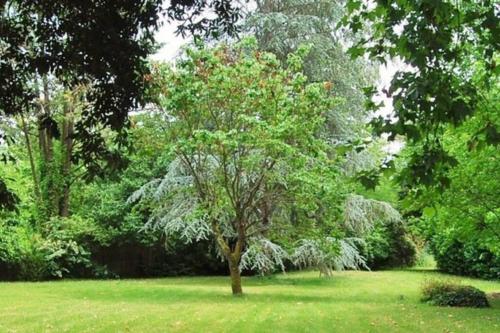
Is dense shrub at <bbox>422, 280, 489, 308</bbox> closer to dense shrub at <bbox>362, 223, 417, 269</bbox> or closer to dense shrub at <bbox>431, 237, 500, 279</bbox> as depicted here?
dense shrub at <bbox>431, 237, 500, 279</bbox>

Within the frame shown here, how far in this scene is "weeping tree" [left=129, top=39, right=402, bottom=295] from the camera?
13.6 meters

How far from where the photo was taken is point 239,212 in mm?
14523

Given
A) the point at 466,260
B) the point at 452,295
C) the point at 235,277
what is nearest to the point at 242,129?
the point at 235,277

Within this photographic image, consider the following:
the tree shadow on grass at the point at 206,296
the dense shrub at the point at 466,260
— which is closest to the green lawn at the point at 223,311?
the tree shadow on grass at the point at 206,296

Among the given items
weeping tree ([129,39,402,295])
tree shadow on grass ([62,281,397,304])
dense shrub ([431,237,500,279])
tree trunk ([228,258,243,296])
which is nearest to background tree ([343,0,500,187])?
weeping tree ([129,39,402,295])

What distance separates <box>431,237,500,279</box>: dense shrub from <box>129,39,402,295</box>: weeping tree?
9.74 m

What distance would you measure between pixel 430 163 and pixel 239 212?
10.7 metres

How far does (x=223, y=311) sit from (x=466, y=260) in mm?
16630

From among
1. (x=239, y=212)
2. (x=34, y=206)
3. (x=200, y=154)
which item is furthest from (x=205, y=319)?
(x=34, y=206)

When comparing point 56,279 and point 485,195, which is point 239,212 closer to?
point 485,195

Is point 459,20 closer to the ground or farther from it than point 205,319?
farther from it

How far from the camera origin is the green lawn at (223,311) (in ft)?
33.6

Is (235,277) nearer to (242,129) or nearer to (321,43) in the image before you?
(242,129)

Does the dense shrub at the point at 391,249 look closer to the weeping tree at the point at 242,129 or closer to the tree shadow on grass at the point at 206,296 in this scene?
the tree shadow on grass at the point at 206,296
